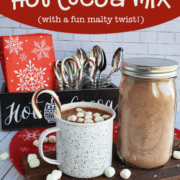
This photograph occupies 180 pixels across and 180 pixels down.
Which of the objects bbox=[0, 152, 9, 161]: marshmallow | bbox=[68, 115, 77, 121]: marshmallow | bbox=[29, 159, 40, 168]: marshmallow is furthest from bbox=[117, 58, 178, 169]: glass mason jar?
bbox=[0, 152, 9, 161]: marshmallow

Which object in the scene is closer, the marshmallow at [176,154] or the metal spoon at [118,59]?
the marshmallow at [176,154]

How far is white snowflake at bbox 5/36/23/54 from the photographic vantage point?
1.00 m

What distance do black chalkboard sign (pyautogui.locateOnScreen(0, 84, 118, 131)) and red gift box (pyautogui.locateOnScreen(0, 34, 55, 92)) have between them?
0.22ft

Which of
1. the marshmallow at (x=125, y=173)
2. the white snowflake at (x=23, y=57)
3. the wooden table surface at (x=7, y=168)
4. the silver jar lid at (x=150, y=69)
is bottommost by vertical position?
the wooden table surface at (x=7, y=168)

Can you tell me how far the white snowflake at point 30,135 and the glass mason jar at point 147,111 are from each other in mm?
400

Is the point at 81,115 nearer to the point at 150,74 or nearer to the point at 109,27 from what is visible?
the point at 150,74

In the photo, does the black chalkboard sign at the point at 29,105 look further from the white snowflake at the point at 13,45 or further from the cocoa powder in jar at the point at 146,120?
the cocoa powder in jar at the point at 146,120

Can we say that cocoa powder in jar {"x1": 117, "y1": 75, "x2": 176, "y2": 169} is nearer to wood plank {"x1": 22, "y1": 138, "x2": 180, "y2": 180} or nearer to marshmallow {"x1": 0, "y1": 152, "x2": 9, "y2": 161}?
wood plank {"x1": 22, "y1": 138, "x2": 180, "y2": 180}

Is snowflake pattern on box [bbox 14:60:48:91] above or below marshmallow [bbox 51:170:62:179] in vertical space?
above

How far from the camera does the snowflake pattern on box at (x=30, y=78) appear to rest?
40.7 inches

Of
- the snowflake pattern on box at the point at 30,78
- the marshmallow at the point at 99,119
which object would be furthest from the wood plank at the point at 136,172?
the snowflake pattern on box at the point at 30,78

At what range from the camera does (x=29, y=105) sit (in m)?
1.00

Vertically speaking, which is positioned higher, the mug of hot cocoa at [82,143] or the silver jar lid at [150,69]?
the silver jar lid at [150,69]

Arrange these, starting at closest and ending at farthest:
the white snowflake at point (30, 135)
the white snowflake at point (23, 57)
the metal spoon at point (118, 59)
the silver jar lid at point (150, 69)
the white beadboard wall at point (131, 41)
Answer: the silver jar lid at point (150, 69)
the white snowflake at point (30, 135)
the white snowflake at point (23, 57)
the metal spoon at point (118, 59)
the white beadboard wall at point (131, 41)
